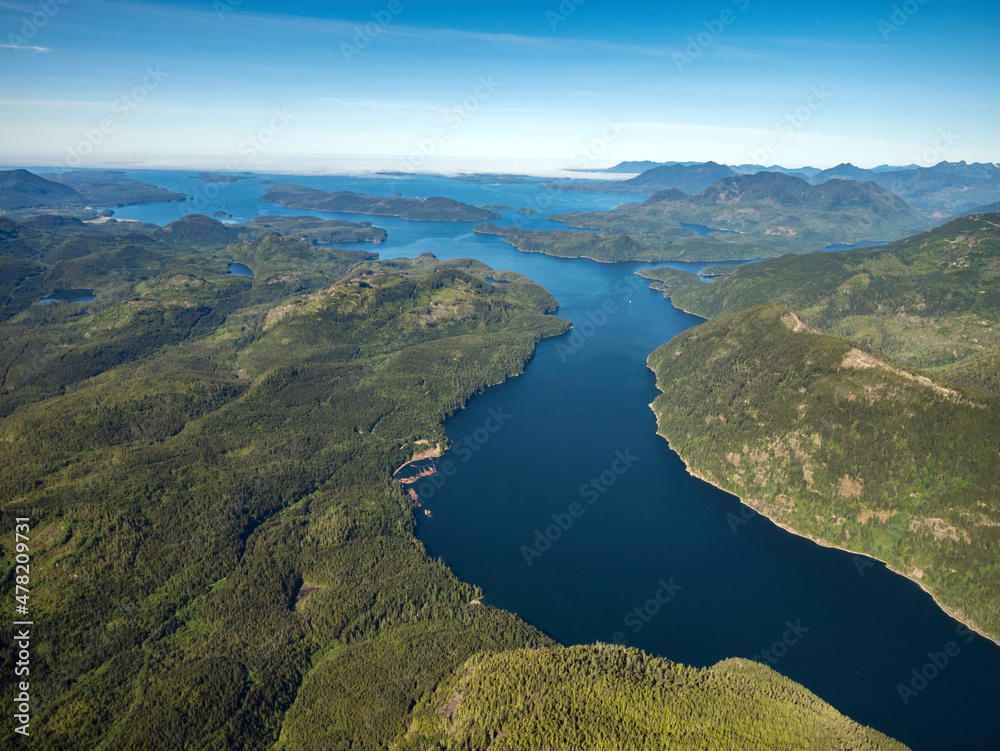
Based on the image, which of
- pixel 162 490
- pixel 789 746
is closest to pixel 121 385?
pixel 162 490

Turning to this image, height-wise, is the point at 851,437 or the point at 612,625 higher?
the point at 851,437

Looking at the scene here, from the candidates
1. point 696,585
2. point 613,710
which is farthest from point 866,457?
point 613,710

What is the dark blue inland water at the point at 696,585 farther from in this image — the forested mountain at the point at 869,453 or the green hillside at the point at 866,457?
the forested mountain at the point at 869,453

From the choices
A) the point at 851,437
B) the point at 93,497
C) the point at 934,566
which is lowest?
the point at 934,566

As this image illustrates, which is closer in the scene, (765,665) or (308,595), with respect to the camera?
(765,665)

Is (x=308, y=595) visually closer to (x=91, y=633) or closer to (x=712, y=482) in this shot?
(x=91, y=633)

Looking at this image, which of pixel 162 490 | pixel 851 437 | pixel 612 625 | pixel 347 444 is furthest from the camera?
pixel 347 444
